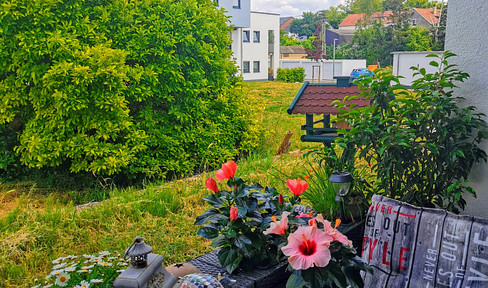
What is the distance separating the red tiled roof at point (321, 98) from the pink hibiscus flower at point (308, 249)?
3.38m

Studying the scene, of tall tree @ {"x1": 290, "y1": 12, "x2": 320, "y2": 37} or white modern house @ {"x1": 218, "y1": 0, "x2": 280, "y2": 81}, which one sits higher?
tall tree @ {"x1": 290, "y1": 12, "x2": 320, "y2": 37}

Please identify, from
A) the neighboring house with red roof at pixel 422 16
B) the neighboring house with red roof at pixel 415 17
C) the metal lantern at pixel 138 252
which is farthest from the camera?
the neighboring house with red roof at pixel 422 16

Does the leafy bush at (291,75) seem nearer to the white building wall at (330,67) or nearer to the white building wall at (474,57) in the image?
the white building wall at (330,67)

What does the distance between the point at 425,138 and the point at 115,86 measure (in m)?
3.78

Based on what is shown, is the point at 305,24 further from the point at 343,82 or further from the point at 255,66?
the point at 343,82

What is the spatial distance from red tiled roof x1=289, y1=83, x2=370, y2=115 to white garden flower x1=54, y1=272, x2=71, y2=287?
319 cm

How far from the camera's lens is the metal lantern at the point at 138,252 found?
1860 millimetres

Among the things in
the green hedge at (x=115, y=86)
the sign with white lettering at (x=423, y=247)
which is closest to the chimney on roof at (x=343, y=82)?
the green hedge at (x=115, y=86)

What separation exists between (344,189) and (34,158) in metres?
4.40

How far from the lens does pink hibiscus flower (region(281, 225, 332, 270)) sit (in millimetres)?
1638

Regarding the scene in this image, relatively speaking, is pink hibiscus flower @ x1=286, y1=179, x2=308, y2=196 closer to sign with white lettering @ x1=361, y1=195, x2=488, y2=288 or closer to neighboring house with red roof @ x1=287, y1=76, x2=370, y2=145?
sign with white lettering @ x1=361, y1=195, x2=488, y2=288

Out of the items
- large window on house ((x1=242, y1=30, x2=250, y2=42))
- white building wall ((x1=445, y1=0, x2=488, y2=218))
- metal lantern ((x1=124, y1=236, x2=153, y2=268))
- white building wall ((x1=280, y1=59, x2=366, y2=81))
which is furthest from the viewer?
white building wall ((x1=280, y1=59, x2=366, y2=81))

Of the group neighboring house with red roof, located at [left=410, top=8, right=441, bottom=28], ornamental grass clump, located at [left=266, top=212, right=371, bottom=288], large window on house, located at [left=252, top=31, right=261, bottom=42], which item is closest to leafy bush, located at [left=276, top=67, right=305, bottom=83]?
large window on house, located at [left=252, top=31, right=261, bottom=42]

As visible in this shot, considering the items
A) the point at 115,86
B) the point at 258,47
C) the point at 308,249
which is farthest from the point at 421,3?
the point at 308,249
